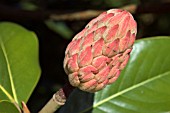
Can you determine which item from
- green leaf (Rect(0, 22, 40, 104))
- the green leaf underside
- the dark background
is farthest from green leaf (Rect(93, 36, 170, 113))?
the dark background

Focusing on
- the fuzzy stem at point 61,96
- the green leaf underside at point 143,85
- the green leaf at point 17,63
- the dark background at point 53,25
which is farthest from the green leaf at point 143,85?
the dark background at point 53,25

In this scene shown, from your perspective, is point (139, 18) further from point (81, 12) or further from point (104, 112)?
point (104, 112)

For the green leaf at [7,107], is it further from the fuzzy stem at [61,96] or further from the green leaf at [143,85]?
the green leaf at [143,85]

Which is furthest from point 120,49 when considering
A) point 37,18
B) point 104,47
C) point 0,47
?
point 37,18

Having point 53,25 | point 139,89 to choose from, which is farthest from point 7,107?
point 53,25

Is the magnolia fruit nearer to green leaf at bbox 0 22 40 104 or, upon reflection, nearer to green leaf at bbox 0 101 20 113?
green leaf at bbox 0 101 20 113

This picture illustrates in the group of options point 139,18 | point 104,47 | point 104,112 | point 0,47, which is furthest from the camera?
point 139,18
